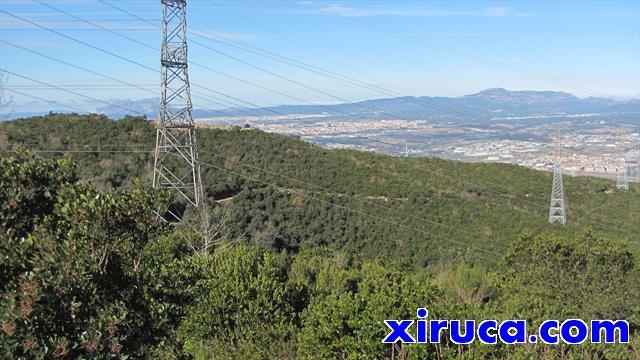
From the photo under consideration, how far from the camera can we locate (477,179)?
1308 inches

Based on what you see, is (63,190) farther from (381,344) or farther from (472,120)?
(472,120)

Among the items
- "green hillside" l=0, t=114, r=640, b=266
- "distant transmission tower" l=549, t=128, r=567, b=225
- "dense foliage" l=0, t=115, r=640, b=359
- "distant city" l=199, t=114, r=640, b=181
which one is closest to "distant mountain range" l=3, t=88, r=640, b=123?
"distant city" l=199, t=114, r=640, b=181

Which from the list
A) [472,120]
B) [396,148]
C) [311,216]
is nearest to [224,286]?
[311,216]

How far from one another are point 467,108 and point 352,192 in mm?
80444

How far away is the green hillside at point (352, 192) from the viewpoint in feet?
80.3

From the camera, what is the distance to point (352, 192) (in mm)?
29078

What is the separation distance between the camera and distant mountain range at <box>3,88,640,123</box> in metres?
68.6

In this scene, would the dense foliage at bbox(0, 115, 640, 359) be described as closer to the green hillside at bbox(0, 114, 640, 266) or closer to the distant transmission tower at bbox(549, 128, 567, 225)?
the green hillside at bbox(0, 114, 640, 266)

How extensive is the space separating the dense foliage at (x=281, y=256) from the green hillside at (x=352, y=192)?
4.8 inches

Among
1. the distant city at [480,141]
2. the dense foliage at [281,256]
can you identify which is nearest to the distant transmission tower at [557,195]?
the dense foliage at [281,256]

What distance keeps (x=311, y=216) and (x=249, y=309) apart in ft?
55.9

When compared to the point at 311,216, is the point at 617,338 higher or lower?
higher

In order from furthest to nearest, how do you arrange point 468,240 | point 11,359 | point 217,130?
point 217,130, point 468,240, point 11,359

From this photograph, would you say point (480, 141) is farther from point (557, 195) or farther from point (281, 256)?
point (281, 256)
